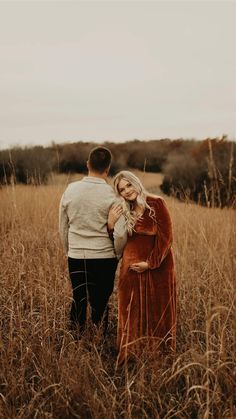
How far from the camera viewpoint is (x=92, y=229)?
8.98ft

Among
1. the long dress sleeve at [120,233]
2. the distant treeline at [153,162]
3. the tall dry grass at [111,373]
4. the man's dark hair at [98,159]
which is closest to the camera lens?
the tall dry grass at [111,373]

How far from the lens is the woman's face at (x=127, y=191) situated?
266 centimetres

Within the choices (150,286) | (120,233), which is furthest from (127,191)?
(150,286)

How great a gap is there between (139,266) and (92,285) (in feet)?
1.28

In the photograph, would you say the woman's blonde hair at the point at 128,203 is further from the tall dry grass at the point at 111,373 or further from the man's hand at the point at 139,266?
the tall dry grass at the point at 111,373

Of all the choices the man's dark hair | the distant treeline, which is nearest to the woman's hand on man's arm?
the man's dark hair

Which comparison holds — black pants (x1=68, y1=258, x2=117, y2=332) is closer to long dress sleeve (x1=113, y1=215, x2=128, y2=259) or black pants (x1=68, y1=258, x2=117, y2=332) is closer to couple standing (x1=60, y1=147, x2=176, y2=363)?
couple standing (x1=60, y1=147, x2=176, y2=363)

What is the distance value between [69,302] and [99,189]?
1149 mm

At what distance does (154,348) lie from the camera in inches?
98.3

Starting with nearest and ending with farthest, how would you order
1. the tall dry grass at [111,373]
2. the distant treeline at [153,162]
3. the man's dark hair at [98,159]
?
the tall dry grass at [111,373]
the man's dark hair at [98,159]
the distant treeline at [153,162]

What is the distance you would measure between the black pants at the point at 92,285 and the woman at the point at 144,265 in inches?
5.4

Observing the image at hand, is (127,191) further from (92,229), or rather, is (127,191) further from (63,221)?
(63,221)

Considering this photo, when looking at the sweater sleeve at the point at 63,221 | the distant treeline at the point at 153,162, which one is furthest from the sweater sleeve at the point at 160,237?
the distant treeline at the point at 153,162

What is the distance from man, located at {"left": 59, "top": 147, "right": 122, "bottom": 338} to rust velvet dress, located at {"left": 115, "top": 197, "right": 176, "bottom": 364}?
149 mm
